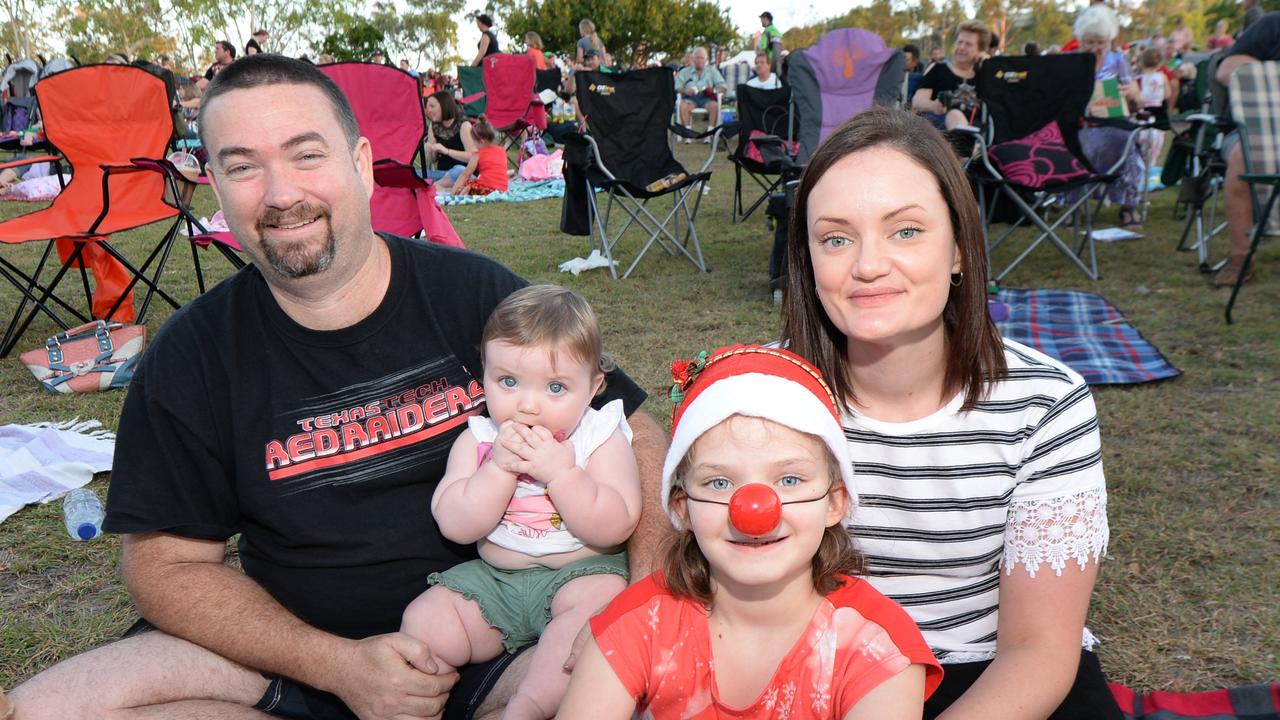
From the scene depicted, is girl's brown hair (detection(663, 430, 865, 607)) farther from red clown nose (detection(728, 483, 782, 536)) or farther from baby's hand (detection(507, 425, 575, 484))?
baby's hand (detection(507, 425, 575, 484))

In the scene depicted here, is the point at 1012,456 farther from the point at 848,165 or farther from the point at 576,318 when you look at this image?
the point at 576,318

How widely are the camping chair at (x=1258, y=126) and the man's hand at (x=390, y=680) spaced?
5329mm

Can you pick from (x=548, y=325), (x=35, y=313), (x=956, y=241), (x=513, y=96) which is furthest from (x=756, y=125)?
(x=956, y=241)

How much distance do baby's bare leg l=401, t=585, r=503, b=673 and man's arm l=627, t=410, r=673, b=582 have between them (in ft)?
1.14

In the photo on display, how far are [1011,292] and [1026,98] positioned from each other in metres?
1.70

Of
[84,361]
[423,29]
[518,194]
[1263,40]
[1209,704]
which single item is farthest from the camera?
[423,29]

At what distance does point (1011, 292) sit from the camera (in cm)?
603

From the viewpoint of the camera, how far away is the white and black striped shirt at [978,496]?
1.57m

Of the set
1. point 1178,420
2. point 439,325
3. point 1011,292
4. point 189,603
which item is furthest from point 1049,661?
point 1011,292

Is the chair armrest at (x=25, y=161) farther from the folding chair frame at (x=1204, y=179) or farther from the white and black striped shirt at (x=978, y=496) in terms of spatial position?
the folding chair frame at (x=1204, y=179)

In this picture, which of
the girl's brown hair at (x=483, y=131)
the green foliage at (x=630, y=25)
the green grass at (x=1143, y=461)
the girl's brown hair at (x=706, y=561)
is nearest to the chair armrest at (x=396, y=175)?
the green grass at (x=1143, y=461)

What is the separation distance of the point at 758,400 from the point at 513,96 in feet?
46.5

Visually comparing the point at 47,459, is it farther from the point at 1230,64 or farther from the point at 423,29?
the point at 423,29

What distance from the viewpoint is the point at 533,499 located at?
194 centimetres
